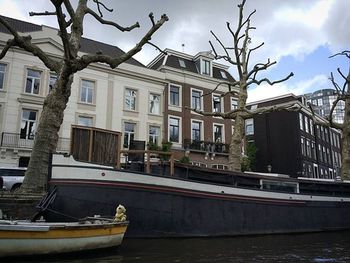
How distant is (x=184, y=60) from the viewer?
110 ft

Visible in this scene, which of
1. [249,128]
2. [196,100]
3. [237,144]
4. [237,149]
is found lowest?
[237,149]

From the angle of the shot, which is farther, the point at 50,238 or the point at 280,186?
the point at 280,186

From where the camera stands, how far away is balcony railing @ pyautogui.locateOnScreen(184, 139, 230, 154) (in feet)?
98.1

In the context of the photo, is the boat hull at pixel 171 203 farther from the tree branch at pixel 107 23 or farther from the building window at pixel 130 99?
the building window at pixel 130 99

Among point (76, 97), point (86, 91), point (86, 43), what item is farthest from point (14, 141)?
point (86, 43)

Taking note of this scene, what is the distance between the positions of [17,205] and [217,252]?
573 cm

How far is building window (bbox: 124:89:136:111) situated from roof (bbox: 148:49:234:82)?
453cm

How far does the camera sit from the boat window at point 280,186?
519 inches

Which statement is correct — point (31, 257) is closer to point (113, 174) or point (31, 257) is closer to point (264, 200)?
point (113, 174)

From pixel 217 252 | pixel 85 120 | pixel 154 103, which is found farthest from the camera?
pixel 154 103

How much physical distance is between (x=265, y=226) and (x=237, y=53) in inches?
406

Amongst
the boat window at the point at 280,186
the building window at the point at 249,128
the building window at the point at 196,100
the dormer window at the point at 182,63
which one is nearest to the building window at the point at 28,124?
the building window at the point at 196,100

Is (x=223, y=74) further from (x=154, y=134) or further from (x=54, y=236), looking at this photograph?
(x=54, y=236)

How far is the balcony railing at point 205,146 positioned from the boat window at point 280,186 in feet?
52.9
